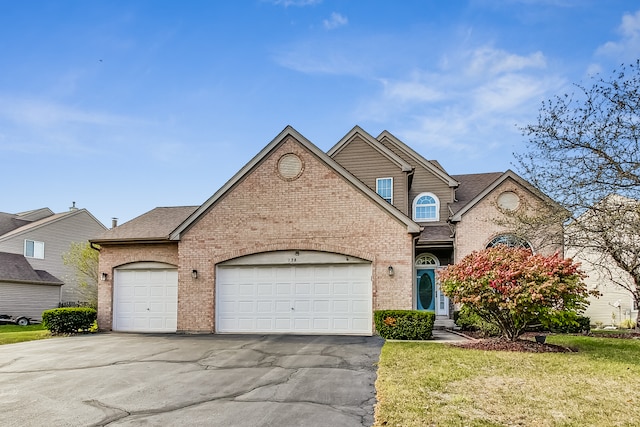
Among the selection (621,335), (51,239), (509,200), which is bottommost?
(621,335)

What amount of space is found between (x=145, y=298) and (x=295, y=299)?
6.01 m

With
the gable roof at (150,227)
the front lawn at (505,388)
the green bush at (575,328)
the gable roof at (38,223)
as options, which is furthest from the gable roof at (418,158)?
the gable roof at (38,223)

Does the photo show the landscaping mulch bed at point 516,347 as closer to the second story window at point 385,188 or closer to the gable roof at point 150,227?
Result: the second story window at point 385,188

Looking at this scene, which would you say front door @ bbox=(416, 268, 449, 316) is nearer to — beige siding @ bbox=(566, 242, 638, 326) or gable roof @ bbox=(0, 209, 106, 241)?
beige siding @ bbox=(566, 242, 638, 326)

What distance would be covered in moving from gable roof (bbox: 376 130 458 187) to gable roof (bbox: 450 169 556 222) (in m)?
1.20

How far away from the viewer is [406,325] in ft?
47.4

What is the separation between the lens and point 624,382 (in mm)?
8883

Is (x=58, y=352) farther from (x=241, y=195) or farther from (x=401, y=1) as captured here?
(x=401, y=1)

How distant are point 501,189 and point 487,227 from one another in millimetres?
1675

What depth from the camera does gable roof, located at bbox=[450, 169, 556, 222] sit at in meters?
20.0

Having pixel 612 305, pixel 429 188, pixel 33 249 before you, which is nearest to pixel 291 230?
pixel 429 188

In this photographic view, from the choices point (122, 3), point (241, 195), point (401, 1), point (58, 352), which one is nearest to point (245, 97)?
point (241, 195)

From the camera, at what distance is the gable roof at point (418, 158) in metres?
23.2

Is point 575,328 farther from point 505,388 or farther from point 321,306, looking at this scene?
point 505,388
